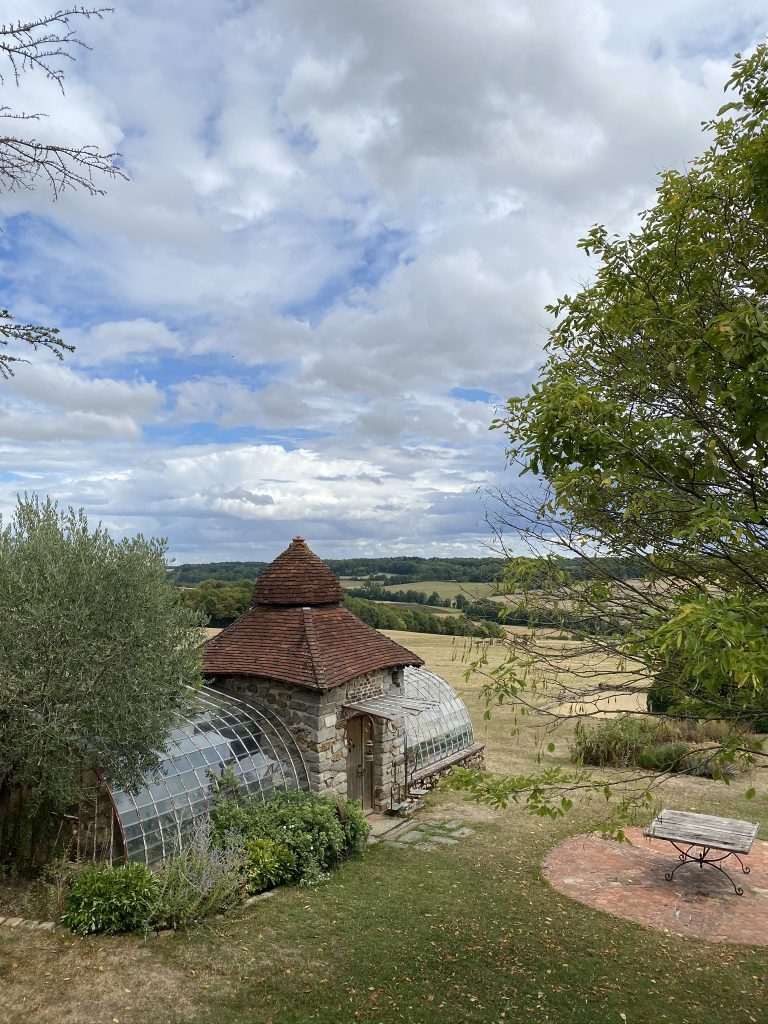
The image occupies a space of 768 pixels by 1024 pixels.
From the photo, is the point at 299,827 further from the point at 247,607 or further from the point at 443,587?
the point at 443,587

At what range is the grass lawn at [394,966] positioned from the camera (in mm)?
8711

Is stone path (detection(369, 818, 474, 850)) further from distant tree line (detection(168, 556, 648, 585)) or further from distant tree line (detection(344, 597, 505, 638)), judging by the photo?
distant tree line (detection(344, 597, 505, 638))

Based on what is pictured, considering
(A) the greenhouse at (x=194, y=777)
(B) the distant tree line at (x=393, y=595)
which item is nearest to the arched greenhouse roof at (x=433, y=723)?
(A) the greenhouse at (x=194, y=777)

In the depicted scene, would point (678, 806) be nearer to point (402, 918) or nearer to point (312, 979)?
point (402, 918)

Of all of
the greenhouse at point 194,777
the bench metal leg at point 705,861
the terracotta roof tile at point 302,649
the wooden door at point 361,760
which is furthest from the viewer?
the wooden door at point 361,760

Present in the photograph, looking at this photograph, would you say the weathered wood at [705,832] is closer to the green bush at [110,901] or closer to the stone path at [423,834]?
the stone path at [423,834]

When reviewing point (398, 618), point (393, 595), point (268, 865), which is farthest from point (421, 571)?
point (268, 865)

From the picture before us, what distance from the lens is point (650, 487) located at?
696 cm

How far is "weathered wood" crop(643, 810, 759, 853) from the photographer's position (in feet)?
42.1

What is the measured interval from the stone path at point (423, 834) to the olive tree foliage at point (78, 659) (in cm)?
631

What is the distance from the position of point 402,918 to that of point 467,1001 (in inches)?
102

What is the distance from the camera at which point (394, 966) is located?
9.87 meters

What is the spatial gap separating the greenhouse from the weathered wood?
781 centimetres

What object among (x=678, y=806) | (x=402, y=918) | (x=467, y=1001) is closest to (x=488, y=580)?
(x=467, y=1001)
